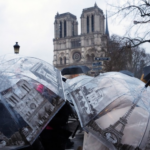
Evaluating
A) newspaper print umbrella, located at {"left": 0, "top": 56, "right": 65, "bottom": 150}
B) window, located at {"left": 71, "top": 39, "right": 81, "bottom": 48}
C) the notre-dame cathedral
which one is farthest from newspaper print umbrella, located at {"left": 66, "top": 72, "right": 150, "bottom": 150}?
window, located at {"left": 71, "top": 39, "right": 81, "bottom": 48}

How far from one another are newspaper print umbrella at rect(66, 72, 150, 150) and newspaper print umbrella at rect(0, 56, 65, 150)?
1.07 ft

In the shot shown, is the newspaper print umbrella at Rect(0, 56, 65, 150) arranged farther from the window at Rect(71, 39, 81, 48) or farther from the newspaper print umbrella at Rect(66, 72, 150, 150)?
the window at Rect(71, 39, 81, 48)

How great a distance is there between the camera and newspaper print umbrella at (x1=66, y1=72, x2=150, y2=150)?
281cm

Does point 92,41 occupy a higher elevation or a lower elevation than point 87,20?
lower

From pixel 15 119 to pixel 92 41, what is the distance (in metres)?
80.0

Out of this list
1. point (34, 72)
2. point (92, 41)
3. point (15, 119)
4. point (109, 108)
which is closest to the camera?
point (15, 119)

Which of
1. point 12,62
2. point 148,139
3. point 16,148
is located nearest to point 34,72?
point 12,62

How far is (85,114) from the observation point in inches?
116

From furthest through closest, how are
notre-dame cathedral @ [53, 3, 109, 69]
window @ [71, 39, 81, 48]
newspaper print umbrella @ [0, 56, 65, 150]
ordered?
1. window @ [71, 39, 81, 48]
2. notre-dame cathedral @ [53, 3, 109, 69]
3. newspaper print umbrella @ [0, 56, 65, 150]

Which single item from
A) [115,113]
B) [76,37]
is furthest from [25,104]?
[76,37]

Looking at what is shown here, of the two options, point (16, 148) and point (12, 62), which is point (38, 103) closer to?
point (16, 148)

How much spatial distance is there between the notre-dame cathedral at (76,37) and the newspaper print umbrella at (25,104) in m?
73.4

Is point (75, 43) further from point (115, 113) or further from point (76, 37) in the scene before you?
point (115, 113)

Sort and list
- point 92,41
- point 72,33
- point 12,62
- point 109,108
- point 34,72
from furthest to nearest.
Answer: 1. point 72,33
2. point 92,41
3. point 12,62
4. point 34,72
5. point 109,108
